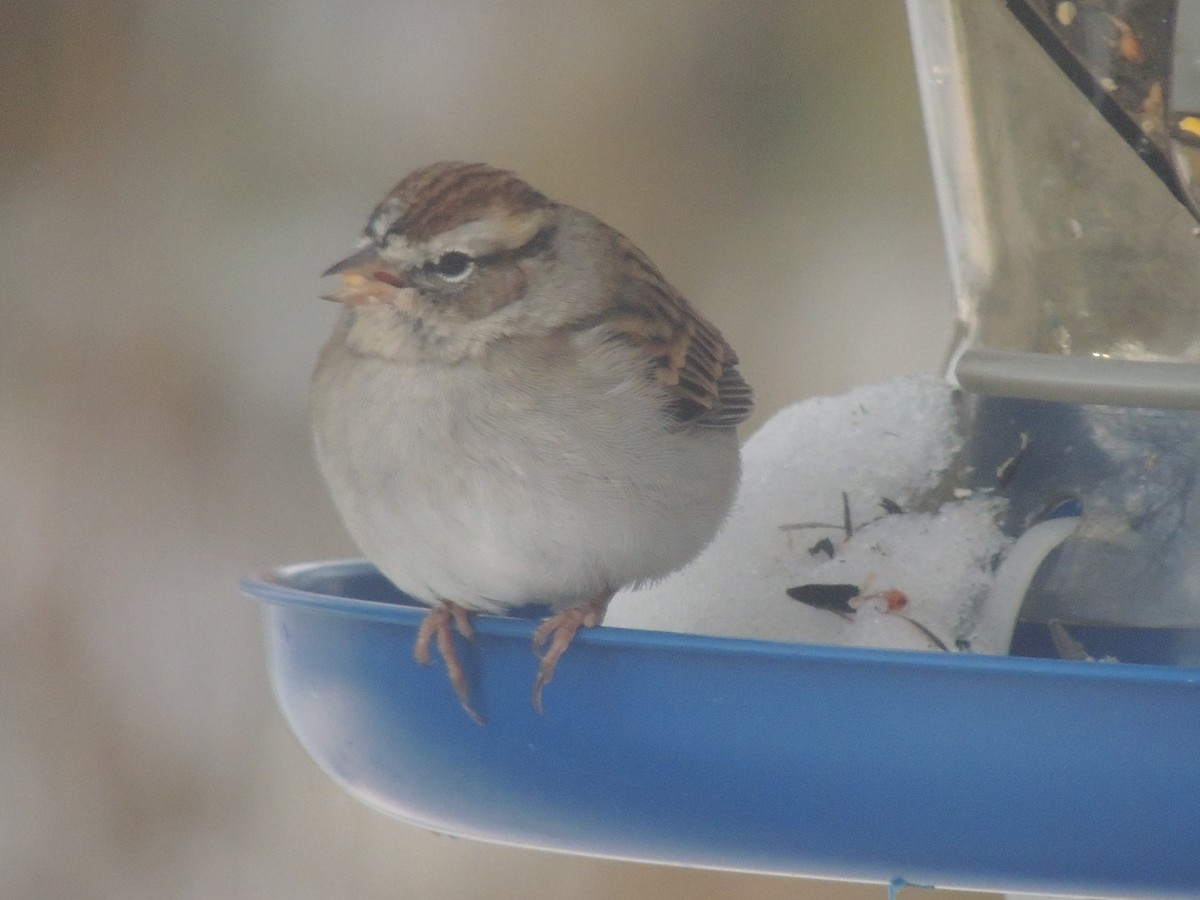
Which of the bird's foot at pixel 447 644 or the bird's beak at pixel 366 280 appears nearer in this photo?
the bird's foot at pixel 447 644

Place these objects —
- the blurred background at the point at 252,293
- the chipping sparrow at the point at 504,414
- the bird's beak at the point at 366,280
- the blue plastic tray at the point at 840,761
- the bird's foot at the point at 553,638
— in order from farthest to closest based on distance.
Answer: the blurred background at the point at 252,293, the bird's beak at the point at 366,280, the chipping sparrow at the point at 504,414, the bird's foot at the point at 553,638, the blue plastic tray at the point at 840,761

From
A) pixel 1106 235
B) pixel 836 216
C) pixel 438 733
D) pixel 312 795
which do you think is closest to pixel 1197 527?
pixel 1106 235

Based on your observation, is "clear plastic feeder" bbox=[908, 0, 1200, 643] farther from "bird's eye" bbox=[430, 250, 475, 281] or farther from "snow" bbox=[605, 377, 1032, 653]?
"bird's eye" bbox=[430, 250, 475, 281]

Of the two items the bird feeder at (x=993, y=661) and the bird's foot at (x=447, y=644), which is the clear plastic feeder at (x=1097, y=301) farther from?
the bird's foot at (x=447, y=644)

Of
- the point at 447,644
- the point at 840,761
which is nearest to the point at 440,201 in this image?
the point at 447,644

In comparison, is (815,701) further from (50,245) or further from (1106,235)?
(50,245)

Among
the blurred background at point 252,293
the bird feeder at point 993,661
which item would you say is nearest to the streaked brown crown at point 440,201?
the bird feeder at point 993,661
